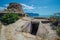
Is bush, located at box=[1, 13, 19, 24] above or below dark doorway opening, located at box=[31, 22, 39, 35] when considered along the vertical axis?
above

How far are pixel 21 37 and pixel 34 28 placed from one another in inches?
231

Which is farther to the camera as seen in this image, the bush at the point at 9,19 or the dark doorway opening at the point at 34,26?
the dark doorway opening at the point at 34,26

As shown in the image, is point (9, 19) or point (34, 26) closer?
point (9, 19)

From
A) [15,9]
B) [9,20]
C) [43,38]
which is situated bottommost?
[43,38]

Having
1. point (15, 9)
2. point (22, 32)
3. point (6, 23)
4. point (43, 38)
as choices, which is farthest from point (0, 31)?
point (15, 9)

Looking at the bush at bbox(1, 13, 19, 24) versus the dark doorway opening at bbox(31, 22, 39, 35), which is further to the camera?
the dark doorway opening at bbox(31, 22, 39, 35)

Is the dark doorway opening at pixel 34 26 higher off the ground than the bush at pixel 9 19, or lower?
lower

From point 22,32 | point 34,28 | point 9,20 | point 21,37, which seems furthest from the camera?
point 34,28

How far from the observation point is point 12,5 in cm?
2041

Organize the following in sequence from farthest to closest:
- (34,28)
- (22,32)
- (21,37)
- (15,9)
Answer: (15,9) → (34,28) → (22,32) → (21,37)

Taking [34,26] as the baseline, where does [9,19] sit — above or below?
above

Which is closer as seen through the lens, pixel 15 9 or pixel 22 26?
pixel 22 26

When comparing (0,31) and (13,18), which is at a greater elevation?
(13,18)

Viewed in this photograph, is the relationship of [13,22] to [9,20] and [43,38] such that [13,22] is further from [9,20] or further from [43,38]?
[43,38]
